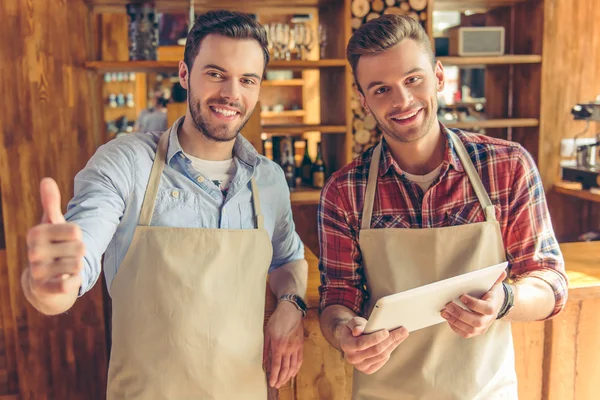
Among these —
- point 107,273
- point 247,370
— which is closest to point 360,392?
point 247,370

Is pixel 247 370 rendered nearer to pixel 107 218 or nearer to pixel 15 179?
pixel 107 218

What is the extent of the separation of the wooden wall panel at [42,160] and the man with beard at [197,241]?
1699 mm

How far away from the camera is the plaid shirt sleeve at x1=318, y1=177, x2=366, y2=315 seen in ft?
5.36

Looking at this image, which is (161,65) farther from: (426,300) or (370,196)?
(426,300)

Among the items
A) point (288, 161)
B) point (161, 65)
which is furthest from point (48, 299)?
point (288, 161)

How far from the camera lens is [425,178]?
5.38 feet

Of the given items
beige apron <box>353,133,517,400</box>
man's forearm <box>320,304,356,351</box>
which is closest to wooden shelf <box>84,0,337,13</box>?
beige apron <box>353,133,517,400</box>

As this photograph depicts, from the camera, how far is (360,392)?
165 centimetres

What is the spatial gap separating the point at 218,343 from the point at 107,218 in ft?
1.33

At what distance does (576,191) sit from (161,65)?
2591 mm

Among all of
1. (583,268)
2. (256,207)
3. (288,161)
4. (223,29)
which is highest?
(223,29)

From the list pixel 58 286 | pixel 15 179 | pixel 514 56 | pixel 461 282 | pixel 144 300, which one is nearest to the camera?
pixel 58 286

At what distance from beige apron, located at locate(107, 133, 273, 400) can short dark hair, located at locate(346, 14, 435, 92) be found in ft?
A: 1.89

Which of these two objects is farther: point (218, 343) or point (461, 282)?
point (218, 343)
